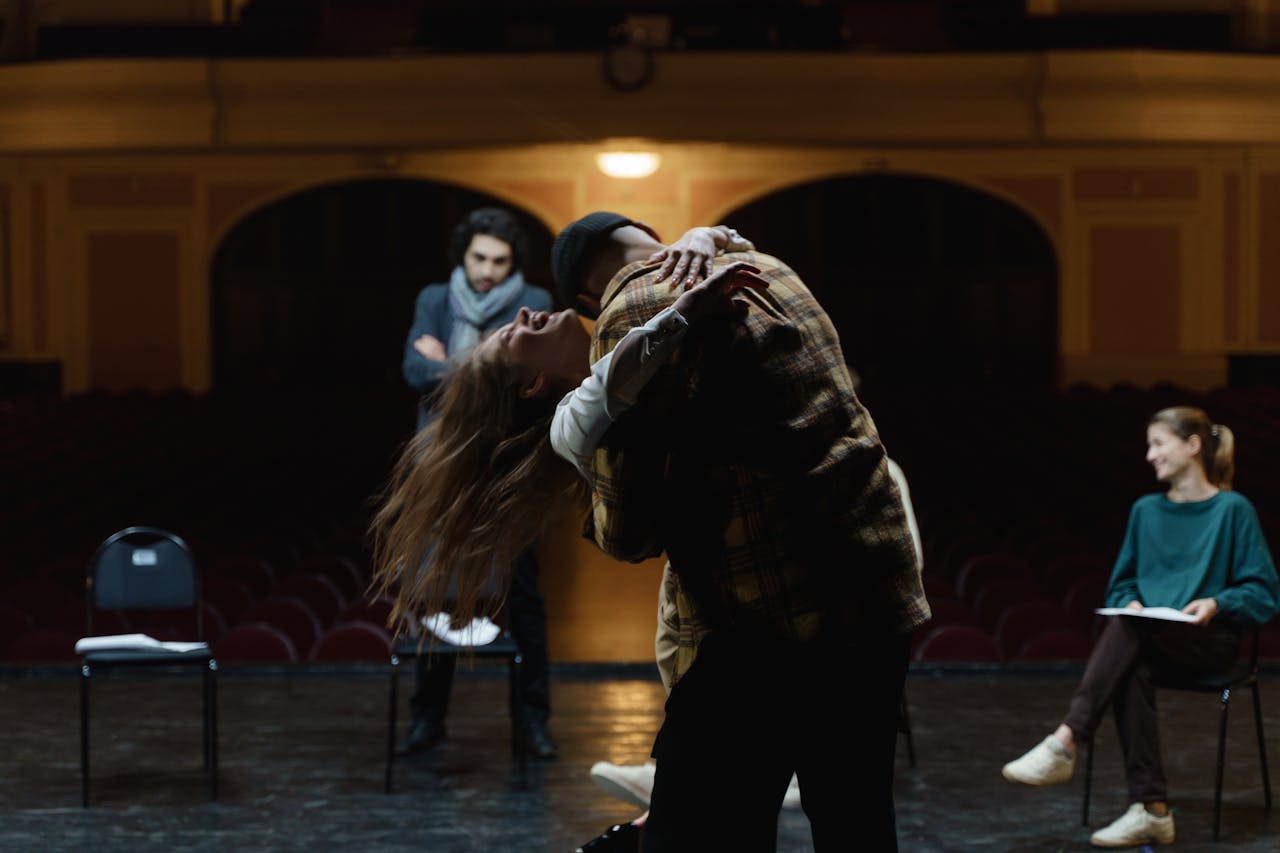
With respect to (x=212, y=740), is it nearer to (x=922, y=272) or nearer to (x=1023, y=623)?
(x=1023, y=623)

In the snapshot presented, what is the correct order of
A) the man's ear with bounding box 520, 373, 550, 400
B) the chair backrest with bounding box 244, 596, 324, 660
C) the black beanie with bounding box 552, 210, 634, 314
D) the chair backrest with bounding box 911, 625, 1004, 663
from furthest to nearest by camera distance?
the chair backrest with bounding box 244, 596, 324, 660 < the chair backrest with bounding box 911, 625, 1004, 663 < the man's ear with bounding box 520, 373, 550, 400 < the black beanie with bounding box 552, 210, 634, 314

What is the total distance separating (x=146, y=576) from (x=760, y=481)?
9.25ft

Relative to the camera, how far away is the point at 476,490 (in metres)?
2.13

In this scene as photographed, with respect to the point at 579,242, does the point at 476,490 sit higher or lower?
lower

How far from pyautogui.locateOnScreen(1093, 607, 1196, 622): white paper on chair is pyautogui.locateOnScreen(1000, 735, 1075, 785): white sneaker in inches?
12.3

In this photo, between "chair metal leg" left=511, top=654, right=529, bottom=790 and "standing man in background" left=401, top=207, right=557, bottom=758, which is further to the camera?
"standing man in background" left=401, top=207, right=557, bottom=758

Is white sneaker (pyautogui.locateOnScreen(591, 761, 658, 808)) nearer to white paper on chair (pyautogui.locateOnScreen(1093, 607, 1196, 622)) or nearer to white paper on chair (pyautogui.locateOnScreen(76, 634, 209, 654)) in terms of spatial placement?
white paper on chair (pyautogui.locateOnScreen(1093, 607, 1196, 622))

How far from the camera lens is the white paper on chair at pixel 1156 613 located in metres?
3.39

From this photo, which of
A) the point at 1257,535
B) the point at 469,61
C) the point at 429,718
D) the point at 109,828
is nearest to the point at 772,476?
the point at 1257,535

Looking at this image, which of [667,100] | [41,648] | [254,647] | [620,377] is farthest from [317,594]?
[667,100]

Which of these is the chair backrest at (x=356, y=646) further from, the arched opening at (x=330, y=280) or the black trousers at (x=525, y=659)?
the arched opening at (x=330, y=280)

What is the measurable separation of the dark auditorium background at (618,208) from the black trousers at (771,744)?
601 centimetres

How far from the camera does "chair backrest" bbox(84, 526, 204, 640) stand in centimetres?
421

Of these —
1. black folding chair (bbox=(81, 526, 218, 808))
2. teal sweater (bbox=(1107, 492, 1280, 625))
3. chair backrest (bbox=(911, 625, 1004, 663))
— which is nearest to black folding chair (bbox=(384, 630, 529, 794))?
black folding chair (bbox=(81, 526, 218, 808))
